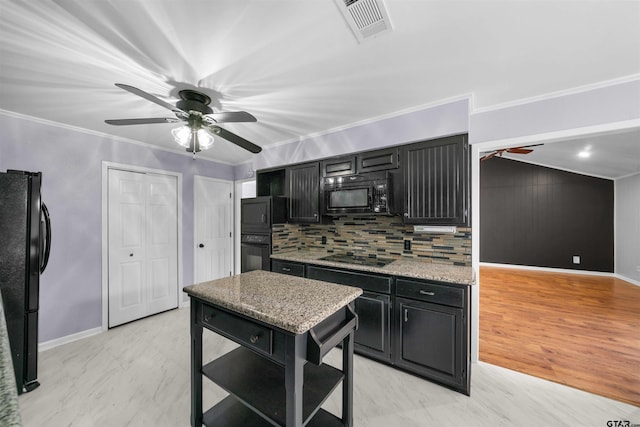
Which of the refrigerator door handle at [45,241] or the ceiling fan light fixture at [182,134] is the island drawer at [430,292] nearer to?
the ceiling fan light fixture at [182,134]

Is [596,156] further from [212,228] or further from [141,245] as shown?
[141,245]

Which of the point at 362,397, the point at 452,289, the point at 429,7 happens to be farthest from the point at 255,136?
the point at 362,397

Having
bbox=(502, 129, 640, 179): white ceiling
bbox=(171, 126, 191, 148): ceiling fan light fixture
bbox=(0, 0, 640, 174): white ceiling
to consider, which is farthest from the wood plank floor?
bbox=(171, 126, 191, 148): ceiling fan light fixture

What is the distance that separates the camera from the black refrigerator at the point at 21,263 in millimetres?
2057

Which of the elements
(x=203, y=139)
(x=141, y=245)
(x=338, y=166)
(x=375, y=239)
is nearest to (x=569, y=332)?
(x=375, y=239)

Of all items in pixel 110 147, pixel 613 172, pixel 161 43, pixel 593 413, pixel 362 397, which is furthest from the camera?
pixel 613 172

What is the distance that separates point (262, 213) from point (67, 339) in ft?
8.35

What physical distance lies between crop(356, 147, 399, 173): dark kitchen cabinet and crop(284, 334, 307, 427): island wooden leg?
80.6 inches

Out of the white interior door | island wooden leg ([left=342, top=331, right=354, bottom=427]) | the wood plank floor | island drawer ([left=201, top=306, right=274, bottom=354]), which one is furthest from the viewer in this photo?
the white interior door

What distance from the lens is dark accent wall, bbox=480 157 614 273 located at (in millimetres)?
5656

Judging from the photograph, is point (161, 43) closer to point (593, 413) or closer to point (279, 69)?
point (279, 69)

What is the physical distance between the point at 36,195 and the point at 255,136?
2.12 m

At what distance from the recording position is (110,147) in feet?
10.8

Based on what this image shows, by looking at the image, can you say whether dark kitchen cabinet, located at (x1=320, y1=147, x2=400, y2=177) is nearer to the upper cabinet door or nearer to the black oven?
the upper cabinet door
